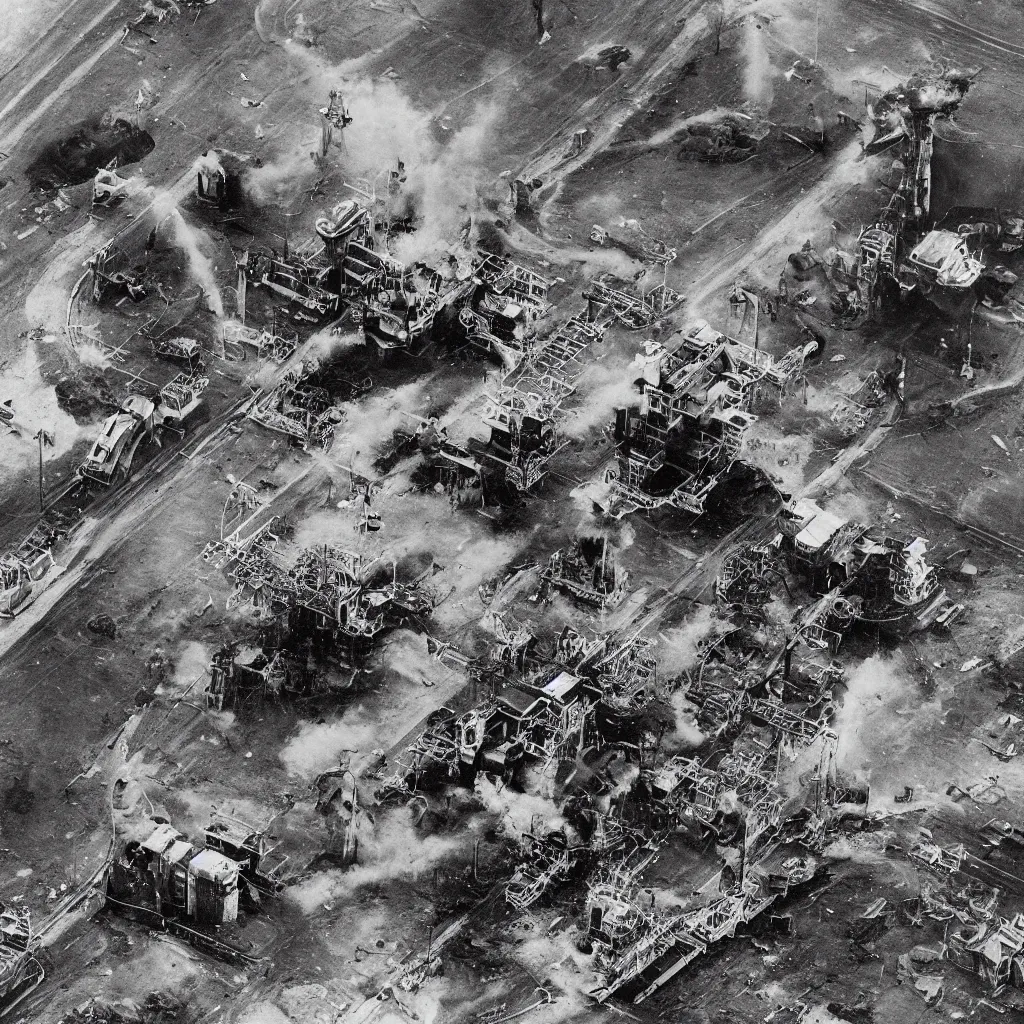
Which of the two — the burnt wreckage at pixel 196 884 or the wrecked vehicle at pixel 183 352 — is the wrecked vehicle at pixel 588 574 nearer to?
the burnt wreckage at pixel 196 884

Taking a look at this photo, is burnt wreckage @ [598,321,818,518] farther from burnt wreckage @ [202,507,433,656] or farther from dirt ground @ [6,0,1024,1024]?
burnt wreckage @ [202,507,433,656]

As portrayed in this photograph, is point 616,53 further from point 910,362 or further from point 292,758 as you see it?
point 292,758

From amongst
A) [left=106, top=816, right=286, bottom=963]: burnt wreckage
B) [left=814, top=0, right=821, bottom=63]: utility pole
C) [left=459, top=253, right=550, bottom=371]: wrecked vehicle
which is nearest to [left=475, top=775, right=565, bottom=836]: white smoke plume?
[left=106, top=816, right=286, bottom=963]: burnt wreckage

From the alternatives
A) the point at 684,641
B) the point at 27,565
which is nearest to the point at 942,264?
the point at 684,641

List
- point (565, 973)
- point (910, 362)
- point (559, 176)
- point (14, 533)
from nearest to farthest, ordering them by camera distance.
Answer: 1. point (565, 973)
2. point (14, 533)
3. point (910, 362)
4. point (559, 176)

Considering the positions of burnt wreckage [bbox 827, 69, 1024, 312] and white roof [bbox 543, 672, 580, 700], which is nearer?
white roof [bbox 543, 672, 580, 700]

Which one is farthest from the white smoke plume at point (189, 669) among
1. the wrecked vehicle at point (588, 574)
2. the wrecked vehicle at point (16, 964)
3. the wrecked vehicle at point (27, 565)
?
the wrecked vehicle at point (588, 574)

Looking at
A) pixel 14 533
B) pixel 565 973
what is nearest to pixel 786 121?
pixel 14 533

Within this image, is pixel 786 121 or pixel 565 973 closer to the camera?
pixel 565 973
